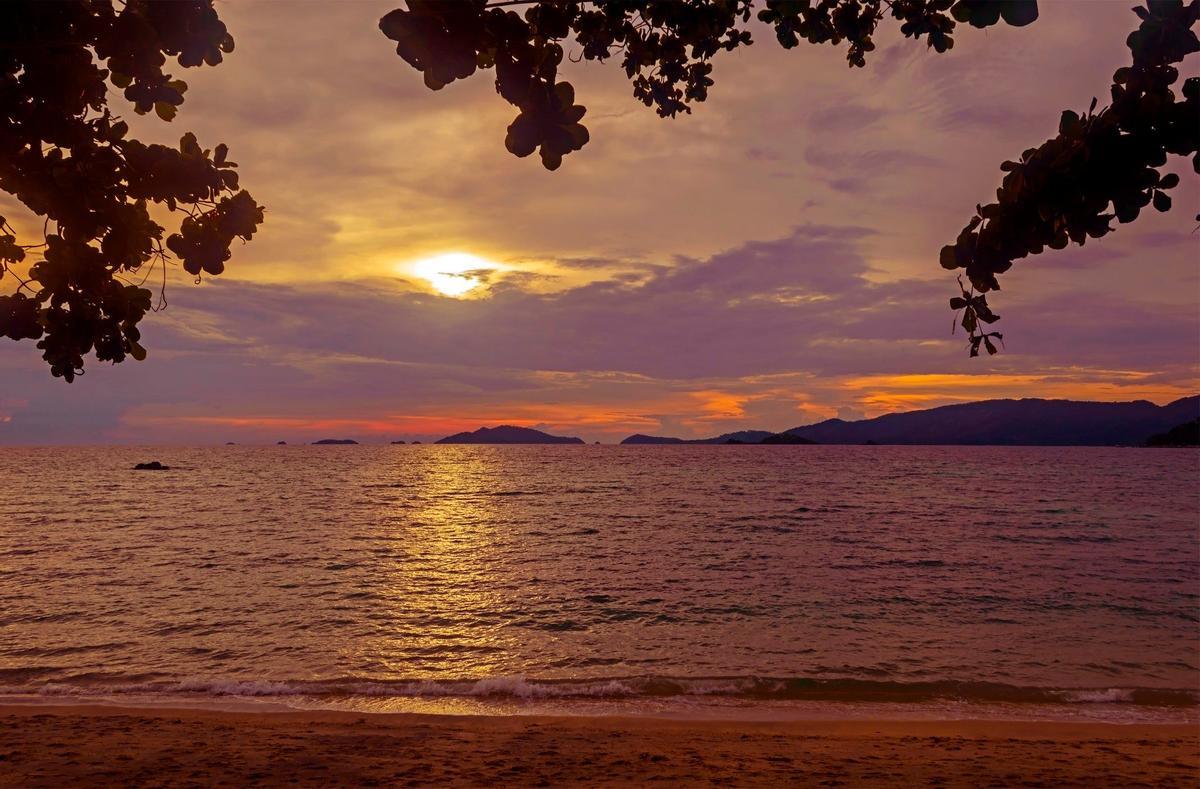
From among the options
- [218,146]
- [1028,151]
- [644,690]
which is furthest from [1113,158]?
[644,690]

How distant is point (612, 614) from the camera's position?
824 inches

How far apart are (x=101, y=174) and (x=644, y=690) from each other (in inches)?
515

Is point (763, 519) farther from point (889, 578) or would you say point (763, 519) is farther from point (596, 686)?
point (596, 686)

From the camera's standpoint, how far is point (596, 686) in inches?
562

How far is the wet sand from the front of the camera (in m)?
8.92

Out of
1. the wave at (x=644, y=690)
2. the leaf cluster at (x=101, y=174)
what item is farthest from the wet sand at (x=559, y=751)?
the leaf cluster at (x=101, y=174)

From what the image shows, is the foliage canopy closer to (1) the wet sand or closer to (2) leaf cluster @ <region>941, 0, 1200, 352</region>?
(2) leaf cluster @ <region>941, 0, 1200, 352</region>

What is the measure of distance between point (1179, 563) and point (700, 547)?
73.0 feet

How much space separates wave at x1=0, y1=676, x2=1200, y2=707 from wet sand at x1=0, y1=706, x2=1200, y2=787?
5.22 feet

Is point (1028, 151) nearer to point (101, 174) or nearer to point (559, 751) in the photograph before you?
point (101, 174)

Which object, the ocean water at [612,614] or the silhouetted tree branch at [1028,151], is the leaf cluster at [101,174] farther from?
the ocean water at [612,614]

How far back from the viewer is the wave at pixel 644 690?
13828mm

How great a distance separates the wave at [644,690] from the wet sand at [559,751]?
1590 mm

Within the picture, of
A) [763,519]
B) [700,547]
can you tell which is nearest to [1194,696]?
[700,547]
